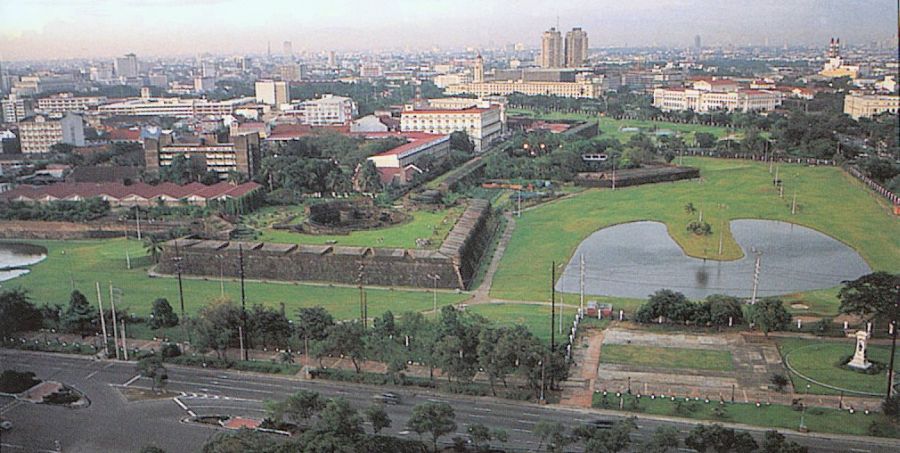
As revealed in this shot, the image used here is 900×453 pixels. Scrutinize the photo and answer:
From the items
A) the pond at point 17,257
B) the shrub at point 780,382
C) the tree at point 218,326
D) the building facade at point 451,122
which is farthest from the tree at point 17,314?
the building facade at point 451,122

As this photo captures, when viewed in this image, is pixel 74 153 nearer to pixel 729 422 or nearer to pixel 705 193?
pixel 705 193

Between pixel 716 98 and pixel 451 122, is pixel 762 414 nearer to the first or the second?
pixel 451 122

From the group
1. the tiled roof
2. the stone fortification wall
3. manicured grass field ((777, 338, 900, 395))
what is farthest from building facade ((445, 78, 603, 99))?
manicured grass field ((777, 338, 900, 395))

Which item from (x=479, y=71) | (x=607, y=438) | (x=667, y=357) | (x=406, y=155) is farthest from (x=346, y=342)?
(x=479, y=71)

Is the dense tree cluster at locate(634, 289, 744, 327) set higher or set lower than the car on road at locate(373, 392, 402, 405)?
higher

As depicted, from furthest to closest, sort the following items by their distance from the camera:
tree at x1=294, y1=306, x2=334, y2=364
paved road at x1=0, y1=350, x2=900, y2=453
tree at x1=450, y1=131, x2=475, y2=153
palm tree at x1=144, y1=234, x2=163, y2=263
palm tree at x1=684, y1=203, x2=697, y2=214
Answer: tree at x1=450, y1=131, x2=475, y2=153, palm tree at x1=684, y1=203, x2=697, y2=214, palm tree at x1=144, y1=234, x2=163, y2=263, tree at x1=294, y1=306, x2=334, y2=364, paved road at x1=0, y1=350, x2=900, y2=453

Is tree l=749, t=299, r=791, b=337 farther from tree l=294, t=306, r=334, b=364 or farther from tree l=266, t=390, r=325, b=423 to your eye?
tree l=266, t=390, r=325, b=423
